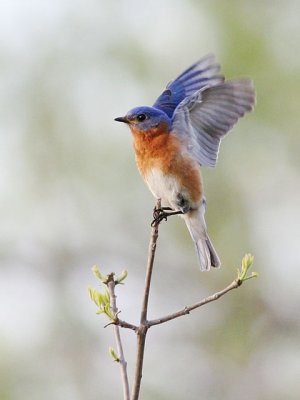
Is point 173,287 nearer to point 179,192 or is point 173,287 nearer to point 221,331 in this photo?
point 221,331

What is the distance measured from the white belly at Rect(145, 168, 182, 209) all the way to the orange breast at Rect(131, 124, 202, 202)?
3cm

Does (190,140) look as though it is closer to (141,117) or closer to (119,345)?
(141,117)

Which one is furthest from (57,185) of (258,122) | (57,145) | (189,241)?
(258,122)

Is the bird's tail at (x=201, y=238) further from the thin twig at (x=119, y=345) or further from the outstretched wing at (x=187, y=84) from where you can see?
the thin twig at (x=119, y=345)

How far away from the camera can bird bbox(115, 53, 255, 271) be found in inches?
257

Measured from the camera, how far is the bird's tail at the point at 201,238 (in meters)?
7.05

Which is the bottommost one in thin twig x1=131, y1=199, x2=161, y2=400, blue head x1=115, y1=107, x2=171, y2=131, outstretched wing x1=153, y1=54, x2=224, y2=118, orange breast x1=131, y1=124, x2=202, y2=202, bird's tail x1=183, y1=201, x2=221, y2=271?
thin twig x1=131, y1=199, x2=161, y2=400

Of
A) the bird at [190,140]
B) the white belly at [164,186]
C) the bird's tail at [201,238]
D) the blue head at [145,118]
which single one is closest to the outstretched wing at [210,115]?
the bird at [190,140]

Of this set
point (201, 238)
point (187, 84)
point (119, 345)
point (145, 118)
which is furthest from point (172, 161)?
point (119, 345)

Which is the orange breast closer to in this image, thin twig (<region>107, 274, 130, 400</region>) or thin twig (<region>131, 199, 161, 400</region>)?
thin twig (<region>131, 199, 161, 400</region>)

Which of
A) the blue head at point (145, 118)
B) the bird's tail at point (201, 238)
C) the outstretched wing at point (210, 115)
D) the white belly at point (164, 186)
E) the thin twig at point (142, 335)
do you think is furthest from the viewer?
the bird's tail at point (201, 238)

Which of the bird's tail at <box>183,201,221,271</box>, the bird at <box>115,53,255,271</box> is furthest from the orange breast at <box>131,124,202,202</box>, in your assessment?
the bird's tail at <box>183,201,221,271</box>

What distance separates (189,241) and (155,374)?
7.92 feet

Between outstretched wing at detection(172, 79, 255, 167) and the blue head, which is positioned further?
the blue head
